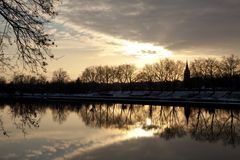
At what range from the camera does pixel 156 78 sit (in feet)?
401

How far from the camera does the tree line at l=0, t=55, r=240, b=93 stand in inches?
3575

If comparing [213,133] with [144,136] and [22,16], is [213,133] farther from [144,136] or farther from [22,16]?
[22,16]

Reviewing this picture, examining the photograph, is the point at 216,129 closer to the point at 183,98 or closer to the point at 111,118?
the point at 111,118

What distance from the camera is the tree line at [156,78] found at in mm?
90812

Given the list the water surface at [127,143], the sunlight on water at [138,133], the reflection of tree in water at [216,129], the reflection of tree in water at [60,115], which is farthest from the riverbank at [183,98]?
the sunlight on water at [138,133]

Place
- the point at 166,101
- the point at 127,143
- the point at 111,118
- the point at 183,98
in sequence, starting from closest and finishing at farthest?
1. the point at 127,143
2. the point at 111,118
3. the point at 166,101
4. the point at 183,98

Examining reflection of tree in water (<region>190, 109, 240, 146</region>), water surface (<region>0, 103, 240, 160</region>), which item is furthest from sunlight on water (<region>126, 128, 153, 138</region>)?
reflection of tree in water (<region>190, 109, 240, 146</region>)

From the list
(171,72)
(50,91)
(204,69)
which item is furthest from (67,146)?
(50,91)

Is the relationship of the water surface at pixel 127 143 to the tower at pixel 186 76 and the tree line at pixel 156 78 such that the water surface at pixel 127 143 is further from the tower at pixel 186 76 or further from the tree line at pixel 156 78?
the tower at pixel 186 76

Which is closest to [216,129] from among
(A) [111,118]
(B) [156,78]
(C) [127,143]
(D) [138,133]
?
(D) [138,133]

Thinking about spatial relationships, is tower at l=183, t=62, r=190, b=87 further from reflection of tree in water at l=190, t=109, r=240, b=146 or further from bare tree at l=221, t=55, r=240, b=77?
reflection of tree in water at l=190, t=109, r=240, b=146

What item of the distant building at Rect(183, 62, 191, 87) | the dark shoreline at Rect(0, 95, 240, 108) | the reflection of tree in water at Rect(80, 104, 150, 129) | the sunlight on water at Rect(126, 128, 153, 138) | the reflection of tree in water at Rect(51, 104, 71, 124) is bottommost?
the sunlight on water at Rect(126, 128, 153, 138)

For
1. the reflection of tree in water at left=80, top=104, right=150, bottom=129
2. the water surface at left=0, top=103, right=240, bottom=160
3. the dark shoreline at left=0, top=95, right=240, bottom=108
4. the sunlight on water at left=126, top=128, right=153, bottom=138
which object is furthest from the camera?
the dark shoreline at left=0, top=95, right=240, bottom=108

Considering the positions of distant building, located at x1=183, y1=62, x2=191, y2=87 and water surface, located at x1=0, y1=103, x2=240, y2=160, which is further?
distant building, located at x1=183, y1=62, x2=191, y2=87
